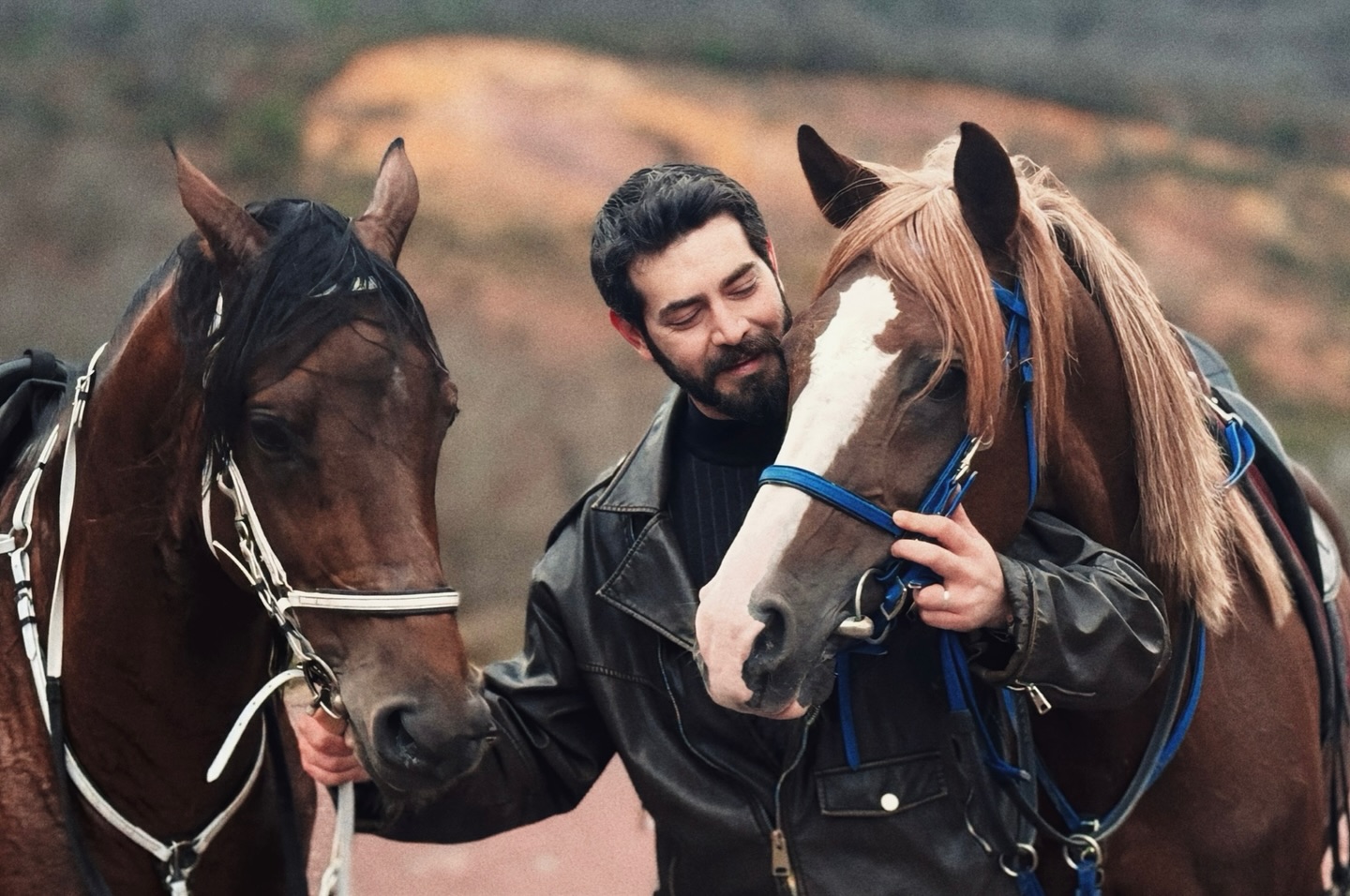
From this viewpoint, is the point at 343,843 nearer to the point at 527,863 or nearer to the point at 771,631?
the point at 771,631

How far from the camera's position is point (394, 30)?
1195 centimetres

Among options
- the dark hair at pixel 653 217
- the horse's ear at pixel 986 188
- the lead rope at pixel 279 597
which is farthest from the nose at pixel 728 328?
the lead rope at pixel 279 597

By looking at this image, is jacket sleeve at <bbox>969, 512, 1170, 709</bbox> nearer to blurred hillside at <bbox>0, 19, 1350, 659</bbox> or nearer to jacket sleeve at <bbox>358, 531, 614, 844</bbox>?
jacket sleeve at <bbox>358, 531, 614, 844</bbox>

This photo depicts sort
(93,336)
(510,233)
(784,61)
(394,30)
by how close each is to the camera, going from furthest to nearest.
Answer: (784,61) → (394,30) → (510,233) → (93,336)

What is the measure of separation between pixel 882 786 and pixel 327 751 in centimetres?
83

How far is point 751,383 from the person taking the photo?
2275mm

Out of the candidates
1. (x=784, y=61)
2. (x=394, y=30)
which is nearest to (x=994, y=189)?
(x=394, y=30)

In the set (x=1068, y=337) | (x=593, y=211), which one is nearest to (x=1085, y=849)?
(x=1068, y=337)

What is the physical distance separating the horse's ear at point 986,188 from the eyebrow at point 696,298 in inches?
15.3

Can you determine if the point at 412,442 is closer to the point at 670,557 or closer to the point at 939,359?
the point at 670,557

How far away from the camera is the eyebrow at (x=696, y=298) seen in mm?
2299

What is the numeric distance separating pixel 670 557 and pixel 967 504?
510 millimetres

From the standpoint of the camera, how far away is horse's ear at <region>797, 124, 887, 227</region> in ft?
7.38

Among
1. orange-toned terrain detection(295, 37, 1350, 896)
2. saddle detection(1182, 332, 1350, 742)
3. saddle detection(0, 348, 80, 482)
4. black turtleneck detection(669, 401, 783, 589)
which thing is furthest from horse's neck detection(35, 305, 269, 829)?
orange-toned terrain detection(295, 37, 1350, 896)
